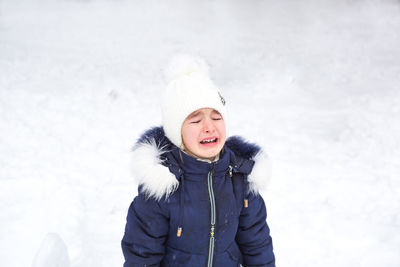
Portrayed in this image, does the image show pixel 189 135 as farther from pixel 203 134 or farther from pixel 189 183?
pixel 189 183

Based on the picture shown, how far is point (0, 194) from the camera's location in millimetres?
3414

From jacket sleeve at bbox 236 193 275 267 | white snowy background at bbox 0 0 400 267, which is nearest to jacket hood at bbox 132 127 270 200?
jacket sleeve at bbox 236 193 275 267

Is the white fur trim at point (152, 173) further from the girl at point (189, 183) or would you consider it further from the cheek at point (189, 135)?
the cheek at point (189, 135)

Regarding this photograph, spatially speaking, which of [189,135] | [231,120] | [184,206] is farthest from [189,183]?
[231,120]

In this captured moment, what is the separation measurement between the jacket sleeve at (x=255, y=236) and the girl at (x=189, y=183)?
50 millimetres

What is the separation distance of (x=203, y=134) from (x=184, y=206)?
36 cm

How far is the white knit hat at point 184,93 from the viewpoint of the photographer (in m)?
1.75

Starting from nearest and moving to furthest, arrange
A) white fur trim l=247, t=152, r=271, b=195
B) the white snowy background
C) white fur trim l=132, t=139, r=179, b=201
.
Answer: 1. white fur trim l=132, t=139, r=179, b=201
2. white fur trim l=247, t=152, r=271, b=195
3. the white snowy background

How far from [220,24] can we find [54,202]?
29.6ft

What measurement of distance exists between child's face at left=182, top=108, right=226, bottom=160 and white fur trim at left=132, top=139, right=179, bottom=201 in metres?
0.16

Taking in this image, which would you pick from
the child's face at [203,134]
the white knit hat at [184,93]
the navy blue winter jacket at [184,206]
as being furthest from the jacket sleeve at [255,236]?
the white knit hat at [184,93]

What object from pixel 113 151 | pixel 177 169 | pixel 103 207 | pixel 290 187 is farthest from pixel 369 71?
pixel 177 169

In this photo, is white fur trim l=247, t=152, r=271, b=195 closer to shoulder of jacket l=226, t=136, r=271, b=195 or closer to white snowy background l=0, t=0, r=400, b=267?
shoulder of jacket l=226, t=136, r=271, b=195

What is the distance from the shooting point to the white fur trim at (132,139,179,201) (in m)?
1.68
